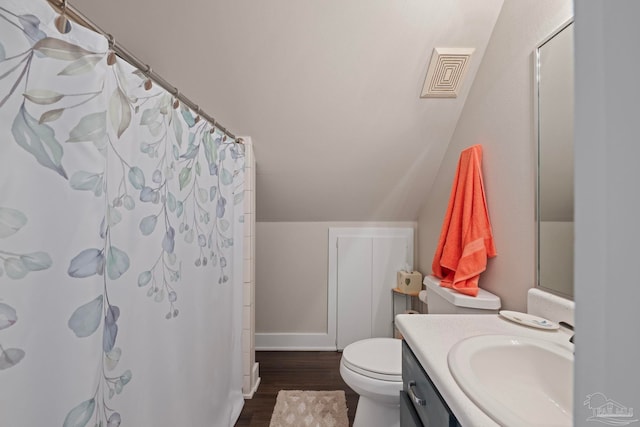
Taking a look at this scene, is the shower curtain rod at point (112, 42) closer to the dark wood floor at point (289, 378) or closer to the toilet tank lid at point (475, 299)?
the toilet tank lid at point (475, 299)

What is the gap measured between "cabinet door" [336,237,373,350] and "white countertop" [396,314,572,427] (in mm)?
1382

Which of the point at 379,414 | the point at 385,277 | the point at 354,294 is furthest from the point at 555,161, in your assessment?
the point at 354,294

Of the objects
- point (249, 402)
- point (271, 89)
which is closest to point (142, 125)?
point (271, 89)

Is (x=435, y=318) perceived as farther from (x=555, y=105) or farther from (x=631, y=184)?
(x=631, y=184)

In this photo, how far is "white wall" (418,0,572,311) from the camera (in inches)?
42.4

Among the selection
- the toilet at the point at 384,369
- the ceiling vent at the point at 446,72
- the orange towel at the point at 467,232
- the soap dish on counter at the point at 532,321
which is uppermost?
the ceiling vent at the point at 446,72

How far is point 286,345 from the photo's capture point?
245cm

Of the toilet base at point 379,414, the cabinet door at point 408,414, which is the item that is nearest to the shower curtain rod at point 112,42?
the cabinet door at point 408,414

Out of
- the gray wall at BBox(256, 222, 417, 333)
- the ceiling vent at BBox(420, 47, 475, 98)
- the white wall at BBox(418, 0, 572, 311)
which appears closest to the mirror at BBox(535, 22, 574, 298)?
the white wall at BBox(418, 0, 572, 311)

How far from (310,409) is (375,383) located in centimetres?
61

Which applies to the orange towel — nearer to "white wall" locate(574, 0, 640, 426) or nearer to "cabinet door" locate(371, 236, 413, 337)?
"cabinet door" locate(371, 236, 413, 337)

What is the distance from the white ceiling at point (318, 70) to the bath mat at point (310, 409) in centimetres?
138

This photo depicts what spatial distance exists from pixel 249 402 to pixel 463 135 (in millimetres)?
2018

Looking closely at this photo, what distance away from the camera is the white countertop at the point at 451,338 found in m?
0.55
